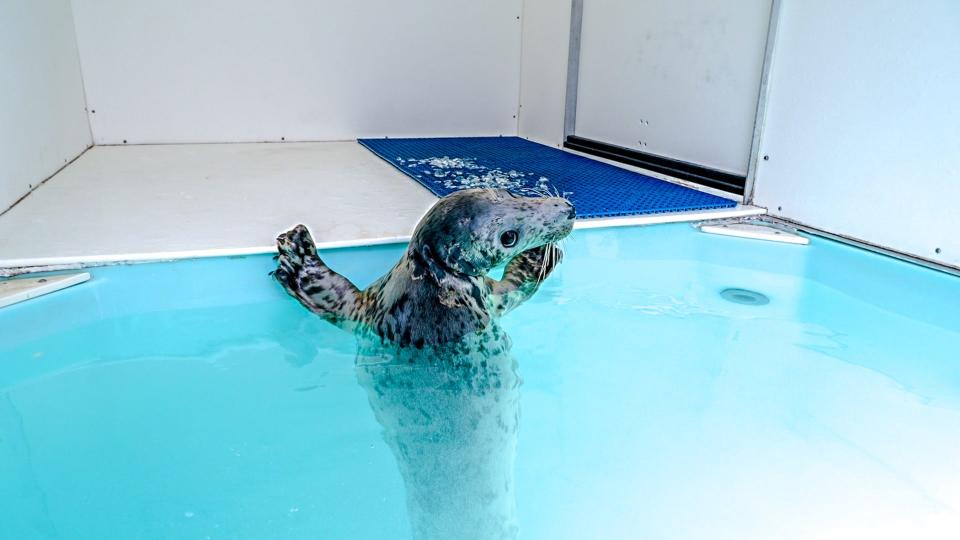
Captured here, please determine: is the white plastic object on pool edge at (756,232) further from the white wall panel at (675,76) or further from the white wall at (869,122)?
the white wall panel at (675,76)

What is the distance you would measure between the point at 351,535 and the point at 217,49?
398 centimetres

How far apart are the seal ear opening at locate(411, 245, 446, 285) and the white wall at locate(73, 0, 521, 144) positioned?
11.7 ft

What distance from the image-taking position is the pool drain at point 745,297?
208 centimetres

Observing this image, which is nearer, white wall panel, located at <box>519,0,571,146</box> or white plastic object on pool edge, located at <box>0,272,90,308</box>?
white plastic object on pool edge, located at <box>0,272,90,308</box>

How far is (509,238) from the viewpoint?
1278 mm

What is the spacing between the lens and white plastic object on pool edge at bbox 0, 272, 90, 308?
1784 mm

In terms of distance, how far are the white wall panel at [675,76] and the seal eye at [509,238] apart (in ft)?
6.96

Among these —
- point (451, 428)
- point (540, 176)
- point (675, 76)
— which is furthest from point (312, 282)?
point (675, 76)

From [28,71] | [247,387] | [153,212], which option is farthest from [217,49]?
[247,387]

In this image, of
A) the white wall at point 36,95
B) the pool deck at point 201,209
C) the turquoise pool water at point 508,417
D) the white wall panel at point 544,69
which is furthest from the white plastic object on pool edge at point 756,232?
the white wall at point 36,95

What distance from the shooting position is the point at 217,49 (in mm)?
4293

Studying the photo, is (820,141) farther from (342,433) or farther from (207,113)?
(207,113)

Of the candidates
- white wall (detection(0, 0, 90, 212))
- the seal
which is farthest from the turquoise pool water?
white wall (detection(0, 0, 90, 212))

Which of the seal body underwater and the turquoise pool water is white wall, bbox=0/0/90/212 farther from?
the seal body underwater
